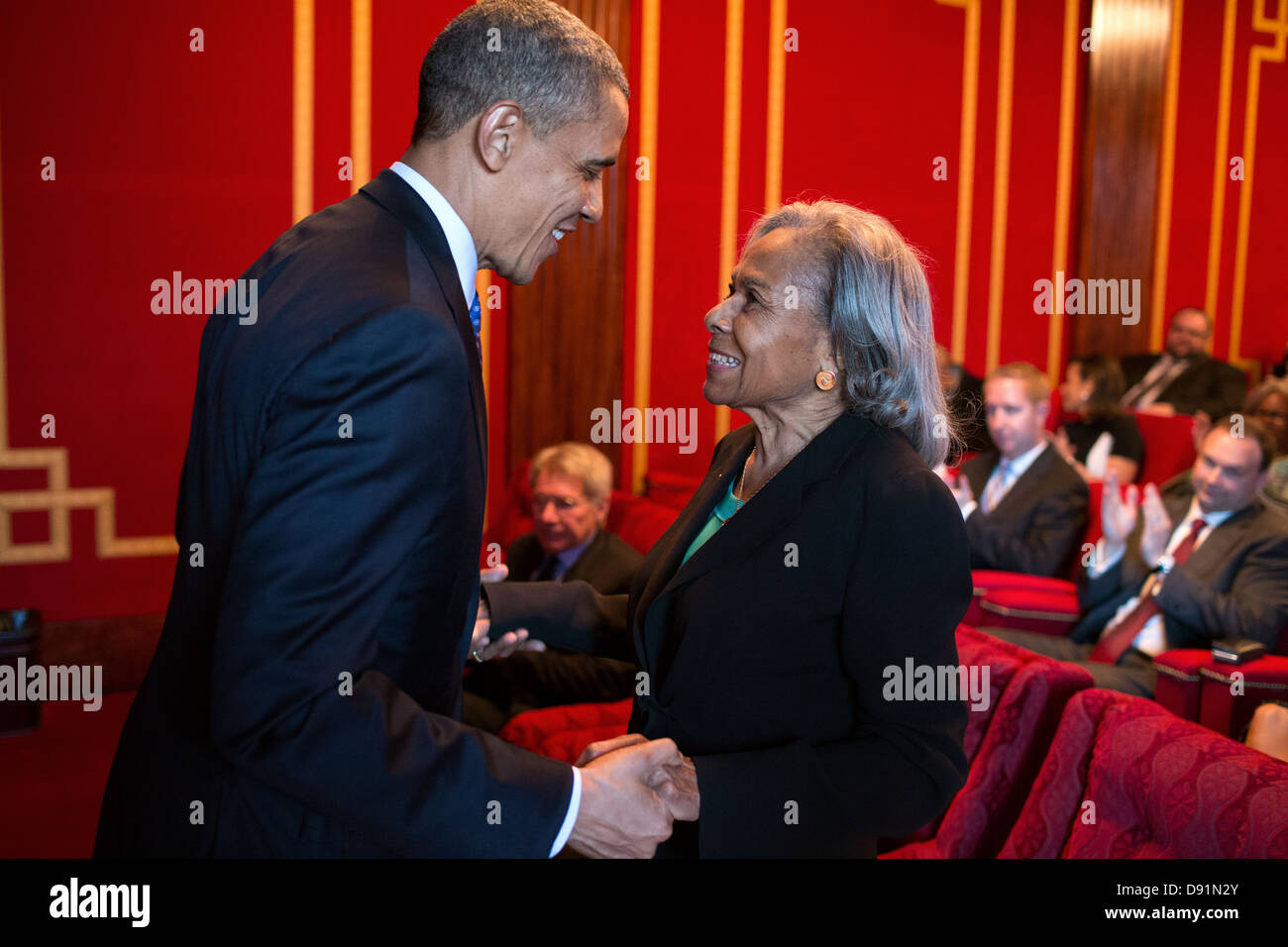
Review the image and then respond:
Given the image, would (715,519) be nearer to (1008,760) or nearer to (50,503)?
(1008,760)

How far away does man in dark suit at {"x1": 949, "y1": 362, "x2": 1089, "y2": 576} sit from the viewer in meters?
4.24

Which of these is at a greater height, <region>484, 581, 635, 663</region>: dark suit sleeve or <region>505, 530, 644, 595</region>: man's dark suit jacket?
<region>484, 581, 635, 663</region>: dark suit sleeve

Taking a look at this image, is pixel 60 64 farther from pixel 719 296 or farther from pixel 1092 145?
pixel 1092 145

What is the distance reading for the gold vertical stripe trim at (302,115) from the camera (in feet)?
15.3

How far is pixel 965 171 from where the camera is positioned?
642 centimetres

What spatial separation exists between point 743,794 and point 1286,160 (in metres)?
7.89

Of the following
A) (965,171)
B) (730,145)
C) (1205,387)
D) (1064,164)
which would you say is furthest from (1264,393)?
(730,145)

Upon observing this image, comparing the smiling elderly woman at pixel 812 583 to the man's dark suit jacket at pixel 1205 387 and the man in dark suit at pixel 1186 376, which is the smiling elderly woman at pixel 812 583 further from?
the man's dark suit jacket at pixel 1205 387

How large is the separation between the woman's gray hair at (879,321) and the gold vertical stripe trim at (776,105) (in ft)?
14.0

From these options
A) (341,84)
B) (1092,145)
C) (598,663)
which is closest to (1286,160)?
(1092,145)

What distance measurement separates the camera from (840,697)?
4.64 ft

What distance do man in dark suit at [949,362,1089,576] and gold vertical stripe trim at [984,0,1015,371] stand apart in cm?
213

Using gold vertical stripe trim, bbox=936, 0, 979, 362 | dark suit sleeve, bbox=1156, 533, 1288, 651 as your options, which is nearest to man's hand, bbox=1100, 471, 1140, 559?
dark suit sleeve, bbox=1156, 533, 1288, 651

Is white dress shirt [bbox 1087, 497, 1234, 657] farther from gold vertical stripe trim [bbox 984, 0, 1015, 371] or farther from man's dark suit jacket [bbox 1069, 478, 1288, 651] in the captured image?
gold vertical stripe trim [bbox 984, 0, 1015, 371]
